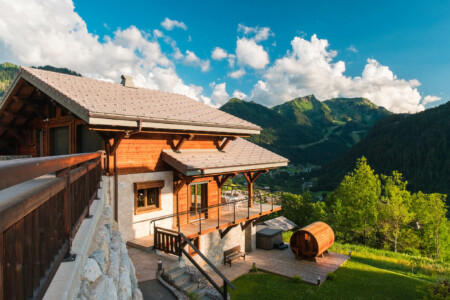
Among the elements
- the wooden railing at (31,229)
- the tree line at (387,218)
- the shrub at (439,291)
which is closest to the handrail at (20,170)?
the wooden railing at (31,229)

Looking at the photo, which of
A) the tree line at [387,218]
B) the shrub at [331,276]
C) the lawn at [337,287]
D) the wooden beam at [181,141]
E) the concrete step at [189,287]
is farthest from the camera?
the tree line at [387,218]

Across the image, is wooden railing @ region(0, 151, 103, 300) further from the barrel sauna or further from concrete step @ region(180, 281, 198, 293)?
the barrel sauna

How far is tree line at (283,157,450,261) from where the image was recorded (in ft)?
87.1

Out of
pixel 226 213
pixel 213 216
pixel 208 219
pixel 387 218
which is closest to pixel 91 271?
pixel 208 219

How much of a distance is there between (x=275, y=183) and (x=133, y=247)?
4875 inches

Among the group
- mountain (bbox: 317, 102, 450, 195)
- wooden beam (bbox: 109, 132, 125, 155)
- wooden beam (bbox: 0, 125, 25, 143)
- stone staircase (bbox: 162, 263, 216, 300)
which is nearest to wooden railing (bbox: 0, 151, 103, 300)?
stone staircase (bbox: 162, 263, 216, 300)

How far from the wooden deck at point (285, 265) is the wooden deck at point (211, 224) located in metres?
2.79

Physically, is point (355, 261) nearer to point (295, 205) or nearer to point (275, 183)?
point (295, 205)

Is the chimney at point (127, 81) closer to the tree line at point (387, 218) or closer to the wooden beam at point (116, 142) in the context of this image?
the wooden beam at point (116, 142)

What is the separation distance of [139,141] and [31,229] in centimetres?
921

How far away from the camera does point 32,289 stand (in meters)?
1.62

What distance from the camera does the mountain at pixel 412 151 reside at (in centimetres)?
10050

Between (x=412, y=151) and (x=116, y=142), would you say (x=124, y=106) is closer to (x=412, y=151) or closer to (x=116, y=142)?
(x=116, y=142)

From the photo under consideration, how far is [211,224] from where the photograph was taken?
1227 cm
